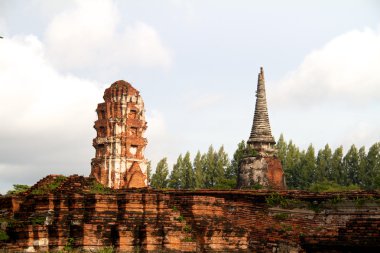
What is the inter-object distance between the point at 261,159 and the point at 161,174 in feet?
101

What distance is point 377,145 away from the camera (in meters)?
52.2

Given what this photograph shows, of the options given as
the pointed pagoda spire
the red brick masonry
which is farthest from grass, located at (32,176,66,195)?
the pointed pagoda spire

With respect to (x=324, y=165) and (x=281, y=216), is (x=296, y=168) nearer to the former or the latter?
(x=324, y=165)

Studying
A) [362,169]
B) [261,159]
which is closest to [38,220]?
[261,159]

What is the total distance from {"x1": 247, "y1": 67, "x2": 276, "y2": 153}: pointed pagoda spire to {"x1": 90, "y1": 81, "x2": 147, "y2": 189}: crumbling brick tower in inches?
407

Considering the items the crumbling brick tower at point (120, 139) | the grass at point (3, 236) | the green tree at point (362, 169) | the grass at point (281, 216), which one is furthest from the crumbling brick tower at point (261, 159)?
the green tree at point (362, 169)

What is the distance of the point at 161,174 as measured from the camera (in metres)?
59.0

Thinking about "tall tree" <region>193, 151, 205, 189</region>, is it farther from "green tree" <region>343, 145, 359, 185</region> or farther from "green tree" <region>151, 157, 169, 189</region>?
"green tree" <region>343, 145, 359, 185</region>

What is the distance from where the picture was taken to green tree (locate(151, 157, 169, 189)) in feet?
192

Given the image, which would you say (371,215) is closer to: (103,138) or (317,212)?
(317,212)

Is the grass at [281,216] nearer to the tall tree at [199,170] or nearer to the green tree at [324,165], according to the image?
the green tree at [324,165]

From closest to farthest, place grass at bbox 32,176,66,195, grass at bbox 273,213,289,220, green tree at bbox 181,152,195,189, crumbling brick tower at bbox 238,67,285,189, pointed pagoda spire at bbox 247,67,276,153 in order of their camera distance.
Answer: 1. grass at bbox 32,176,66,195
2. grass at bbox 273,213,289,220
3. crumbling brick tower at bbox 238,67,285,189
4. pointed pagoda spire at bbox 247,67,276,153
5. green tree at bbox 181,152,195,189

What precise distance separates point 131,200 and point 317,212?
15.6 feet

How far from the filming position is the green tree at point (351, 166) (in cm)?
5312
